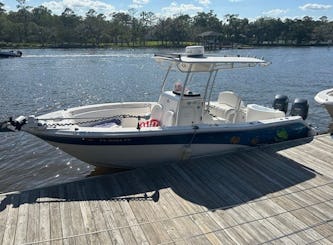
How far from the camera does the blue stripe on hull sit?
707cm

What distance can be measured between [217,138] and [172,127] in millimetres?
1128

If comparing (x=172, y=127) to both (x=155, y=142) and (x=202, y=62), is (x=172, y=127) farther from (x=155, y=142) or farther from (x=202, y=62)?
(x=202, y=62)

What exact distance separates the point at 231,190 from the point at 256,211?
2.77 ft

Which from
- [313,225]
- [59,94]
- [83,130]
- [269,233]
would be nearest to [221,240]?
[269,233]

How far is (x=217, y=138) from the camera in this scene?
788 centimetres

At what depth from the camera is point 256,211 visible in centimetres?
563

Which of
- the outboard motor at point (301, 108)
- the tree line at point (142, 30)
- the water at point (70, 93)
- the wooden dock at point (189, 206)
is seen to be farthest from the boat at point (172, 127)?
the tree line at point (142, 30)

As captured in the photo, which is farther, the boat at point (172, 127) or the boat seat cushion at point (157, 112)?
the boat seat cushion at point (157, 112)

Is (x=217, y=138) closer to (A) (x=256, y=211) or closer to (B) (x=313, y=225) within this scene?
(A) (x=256, y=211)

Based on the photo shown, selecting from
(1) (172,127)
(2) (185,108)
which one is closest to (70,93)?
(2) (185,108)

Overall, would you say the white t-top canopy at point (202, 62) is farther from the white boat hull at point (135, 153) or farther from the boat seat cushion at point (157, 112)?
the white boat hull at point (135, 153)

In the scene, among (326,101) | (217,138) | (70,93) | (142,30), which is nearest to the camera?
(217,138)

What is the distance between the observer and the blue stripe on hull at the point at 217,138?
7074mm

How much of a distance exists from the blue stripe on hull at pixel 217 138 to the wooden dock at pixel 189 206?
51cm
